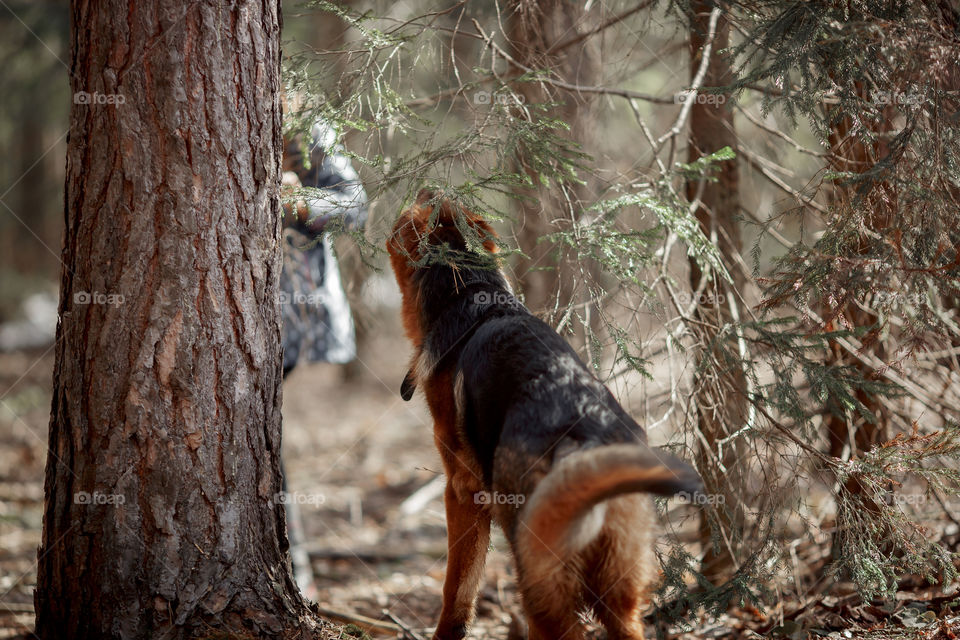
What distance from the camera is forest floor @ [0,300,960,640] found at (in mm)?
3840

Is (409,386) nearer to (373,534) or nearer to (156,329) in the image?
(156,329)

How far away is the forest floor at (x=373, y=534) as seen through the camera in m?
3.84

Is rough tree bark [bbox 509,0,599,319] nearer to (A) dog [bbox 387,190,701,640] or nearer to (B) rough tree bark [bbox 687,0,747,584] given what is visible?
(A) dog [bbox 387,190,701,640]

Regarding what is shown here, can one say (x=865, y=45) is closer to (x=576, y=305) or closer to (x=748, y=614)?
(x=576, y=305)

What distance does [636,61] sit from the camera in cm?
581

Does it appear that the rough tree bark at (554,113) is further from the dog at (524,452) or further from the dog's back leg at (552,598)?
the dog's back leg at (552,598)

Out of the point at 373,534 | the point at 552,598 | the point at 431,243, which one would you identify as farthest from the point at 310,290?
the point at 373,534

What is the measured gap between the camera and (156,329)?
2943mm

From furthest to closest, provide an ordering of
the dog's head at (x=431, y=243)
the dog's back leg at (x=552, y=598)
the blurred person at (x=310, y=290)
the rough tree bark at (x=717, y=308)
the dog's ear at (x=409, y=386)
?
the blurred person at (x=310, y=290), the rough tree bark at (x=717, y=308), the dog's ear at (x=409, y=386), the dog's head at (x=431, y=243), the dog's back leg at (x=552, y=598)

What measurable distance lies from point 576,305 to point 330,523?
486cm

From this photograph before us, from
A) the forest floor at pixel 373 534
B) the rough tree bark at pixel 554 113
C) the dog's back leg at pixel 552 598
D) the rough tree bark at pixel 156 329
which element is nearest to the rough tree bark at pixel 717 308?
the forest floor at pixel 373 534

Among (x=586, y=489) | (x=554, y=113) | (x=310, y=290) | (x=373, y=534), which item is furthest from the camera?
(x=373, y=534)

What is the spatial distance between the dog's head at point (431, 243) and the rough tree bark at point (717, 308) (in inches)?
52.3

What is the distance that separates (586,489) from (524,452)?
446 millimetres
